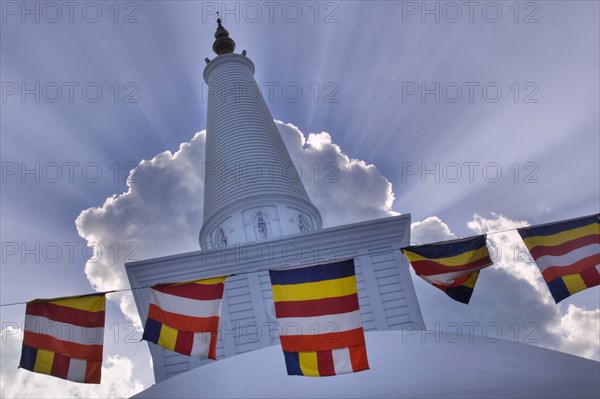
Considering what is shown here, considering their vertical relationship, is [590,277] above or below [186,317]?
above

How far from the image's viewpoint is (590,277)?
375 inches

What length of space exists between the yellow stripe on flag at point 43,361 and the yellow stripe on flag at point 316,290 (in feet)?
12.5

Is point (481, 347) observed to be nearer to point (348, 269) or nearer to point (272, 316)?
point (348, 269)

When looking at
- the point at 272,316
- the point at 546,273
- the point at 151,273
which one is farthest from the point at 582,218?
the point at 151,273

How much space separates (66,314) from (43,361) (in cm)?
79

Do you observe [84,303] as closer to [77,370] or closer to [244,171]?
[77,370]

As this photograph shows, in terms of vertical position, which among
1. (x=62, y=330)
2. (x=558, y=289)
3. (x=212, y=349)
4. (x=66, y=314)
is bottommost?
(x=212, y=349)

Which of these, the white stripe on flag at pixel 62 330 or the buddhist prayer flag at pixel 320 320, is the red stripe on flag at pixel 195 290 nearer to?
the buddhist prayer flag at pixel 320 320

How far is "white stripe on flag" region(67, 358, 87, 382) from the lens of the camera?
28.6ft

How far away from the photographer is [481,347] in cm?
984

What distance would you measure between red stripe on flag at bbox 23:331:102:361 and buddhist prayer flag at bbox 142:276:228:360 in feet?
3.45

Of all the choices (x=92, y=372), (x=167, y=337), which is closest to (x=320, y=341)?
(x=167, y=337)

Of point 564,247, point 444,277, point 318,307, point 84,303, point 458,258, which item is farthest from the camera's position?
point 564,247

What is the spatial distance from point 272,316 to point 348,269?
7.30 meters
